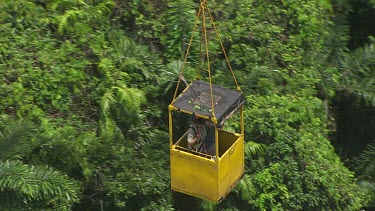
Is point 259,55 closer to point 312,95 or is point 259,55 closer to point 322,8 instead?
point 312,95

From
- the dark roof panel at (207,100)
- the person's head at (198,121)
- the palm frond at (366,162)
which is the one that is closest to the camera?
the dark roof panel at (207,100)

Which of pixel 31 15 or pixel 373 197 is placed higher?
pixel 31 15

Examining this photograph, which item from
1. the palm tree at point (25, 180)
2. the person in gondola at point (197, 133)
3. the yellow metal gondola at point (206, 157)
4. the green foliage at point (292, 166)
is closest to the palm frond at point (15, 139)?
the palm tree at point (25, 180)

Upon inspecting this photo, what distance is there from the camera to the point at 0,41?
37.2 feet

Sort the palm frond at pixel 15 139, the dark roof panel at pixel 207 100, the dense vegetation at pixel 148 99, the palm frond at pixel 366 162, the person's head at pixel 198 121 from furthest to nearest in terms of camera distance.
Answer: the palm frond at pixel 366 162, the dense vegetation at pixel 148 99, the palm frond at pixel 15 139, the person's head at pixel 198 121, the dark roof panel at pixel 207 100

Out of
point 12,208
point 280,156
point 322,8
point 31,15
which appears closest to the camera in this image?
point 12,208

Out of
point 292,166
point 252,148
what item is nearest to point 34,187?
point 252,148

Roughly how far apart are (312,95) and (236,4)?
1927 millimetres

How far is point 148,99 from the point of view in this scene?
1133 centimetres

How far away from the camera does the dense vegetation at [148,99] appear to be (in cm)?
1012

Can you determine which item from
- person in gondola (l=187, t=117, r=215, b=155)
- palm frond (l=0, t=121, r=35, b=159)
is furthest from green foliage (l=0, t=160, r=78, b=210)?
person in gondola (l=187, t=117, r=215, b=155)

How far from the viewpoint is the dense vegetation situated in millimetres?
10117

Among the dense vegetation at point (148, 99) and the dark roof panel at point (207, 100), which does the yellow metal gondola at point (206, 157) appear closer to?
the dark roof panel at point (207, 100)

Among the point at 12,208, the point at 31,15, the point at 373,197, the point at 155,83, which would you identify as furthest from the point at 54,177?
the point at 373,197
